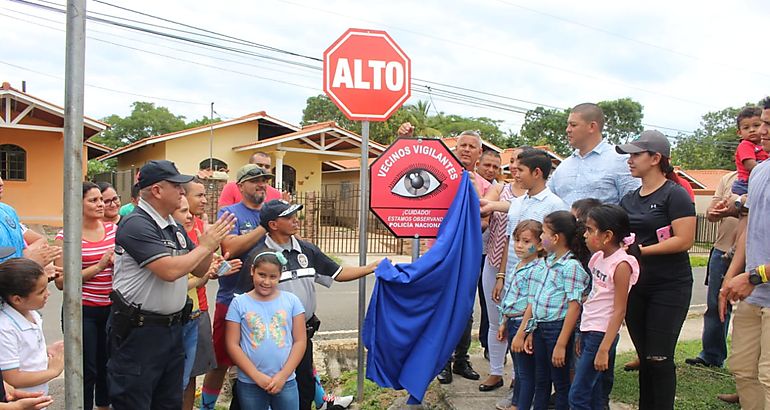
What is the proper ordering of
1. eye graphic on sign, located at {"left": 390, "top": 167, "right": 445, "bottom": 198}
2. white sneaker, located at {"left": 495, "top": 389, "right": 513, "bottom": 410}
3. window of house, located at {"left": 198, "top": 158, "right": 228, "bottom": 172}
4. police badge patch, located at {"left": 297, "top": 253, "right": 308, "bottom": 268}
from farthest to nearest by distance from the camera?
window of house, located at {"left": 198, "top": 158, "right": 228, "bottom": 172} < eye graphic on sign, located at {"left": 390, "top": 167, "right": 445, "bottom": 198} < white sneaker, located at {"left": 495, "top": 389, "right": 513, "bottom": 410} < police badge patch, located at {"left": 297, "top": 253, "right": 308, "bottom": 268}

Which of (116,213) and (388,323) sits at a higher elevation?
(116,213)

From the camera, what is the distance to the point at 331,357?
5719 mm

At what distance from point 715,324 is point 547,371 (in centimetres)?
243

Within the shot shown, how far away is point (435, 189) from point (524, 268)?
2.98 ft

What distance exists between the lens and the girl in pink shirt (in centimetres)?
328

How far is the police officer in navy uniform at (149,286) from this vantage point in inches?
117

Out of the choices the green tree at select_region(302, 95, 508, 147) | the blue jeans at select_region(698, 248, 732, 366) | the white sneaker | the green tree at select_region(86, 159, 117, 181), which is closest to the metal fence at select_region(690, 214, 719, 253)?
the green tree at select_region(302, 95, 508, 147)

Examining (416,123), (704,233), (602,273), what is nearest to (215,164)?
(416,123)

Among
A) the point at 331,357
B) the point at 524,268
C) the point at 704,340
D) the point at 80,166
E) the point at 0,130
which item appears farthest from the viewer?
the point at 0,130

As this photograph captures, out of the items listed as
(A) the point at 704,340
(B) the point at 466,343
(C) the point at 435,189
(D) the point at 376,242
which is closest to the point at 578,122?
(C) the point at 435,189

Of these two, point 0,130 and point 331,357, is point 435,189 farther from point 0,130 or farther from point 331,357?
point 0,130

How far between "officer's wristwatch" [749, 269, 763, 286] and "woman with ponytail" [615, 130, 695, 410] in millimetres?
383

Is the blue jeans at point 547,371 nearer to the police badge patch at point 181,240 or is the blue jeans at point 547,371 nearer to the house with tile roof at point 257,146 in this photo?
the police badge patch at point 181,240

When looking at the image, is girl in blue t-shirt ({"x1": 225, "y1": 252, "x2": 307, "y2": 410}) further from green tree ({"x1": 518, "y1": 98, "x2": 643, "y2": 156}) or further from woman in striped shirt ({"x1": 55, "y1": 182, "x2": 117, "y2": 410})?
green tree ({"x1": 518, "y1": 98, "x2": 643, "y2": 156})
